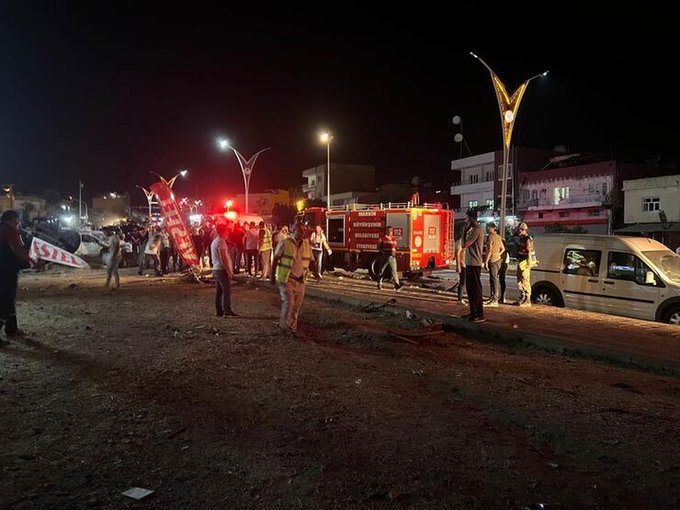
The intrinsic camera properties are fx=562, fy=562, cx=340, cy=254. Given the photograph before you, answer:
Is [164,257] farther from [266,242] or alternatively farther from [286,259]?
[286,259]

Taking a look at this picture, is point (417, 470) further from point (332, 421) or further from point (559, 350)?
point (559, 350)

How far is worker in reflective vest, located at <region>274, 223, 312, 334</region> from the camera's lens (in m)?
8.92

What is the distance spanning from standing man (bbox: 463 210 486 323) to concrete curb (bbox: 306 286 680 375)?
0.94 feet

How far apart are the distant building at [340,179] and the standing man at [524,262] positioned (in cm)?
6295

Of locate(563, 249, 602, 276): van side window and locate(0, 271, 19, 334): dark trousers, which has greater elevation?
locate(563, 249, 602, 276): van side window

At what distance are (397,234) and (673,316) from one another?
31.4 ft

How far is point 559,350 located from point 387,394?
3.48m

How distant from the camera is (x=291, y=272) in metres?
8.95

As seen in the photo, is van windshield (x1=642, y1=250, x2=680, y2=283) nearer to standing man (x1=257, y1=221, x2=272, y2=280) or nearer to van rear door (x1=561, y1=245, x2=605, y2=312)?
van rear door (x1=561, y1=245, x2=605, y2=312)

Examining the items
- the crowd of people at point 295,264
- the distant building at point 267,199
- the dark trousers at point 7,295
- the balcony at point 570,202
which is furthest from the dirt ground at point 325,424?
the distant building at point 267,199

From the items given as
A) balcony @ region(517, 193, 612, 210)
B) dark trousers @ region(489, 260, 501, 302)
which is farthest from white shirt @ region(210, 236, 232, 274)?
balcony @ region(517, 193, 612, 210)

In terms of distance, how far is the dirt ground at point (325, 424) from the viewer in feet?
12.4

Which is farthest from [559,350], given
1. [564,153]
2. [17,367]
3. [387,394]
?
[564,153]

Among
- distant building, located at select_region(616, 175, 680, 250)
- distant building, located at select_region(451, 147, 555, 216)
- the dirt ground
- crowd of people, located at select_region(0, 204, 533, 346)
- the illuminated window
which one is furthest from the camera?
distant building, located at select_region(451, 147, 555, 216)
